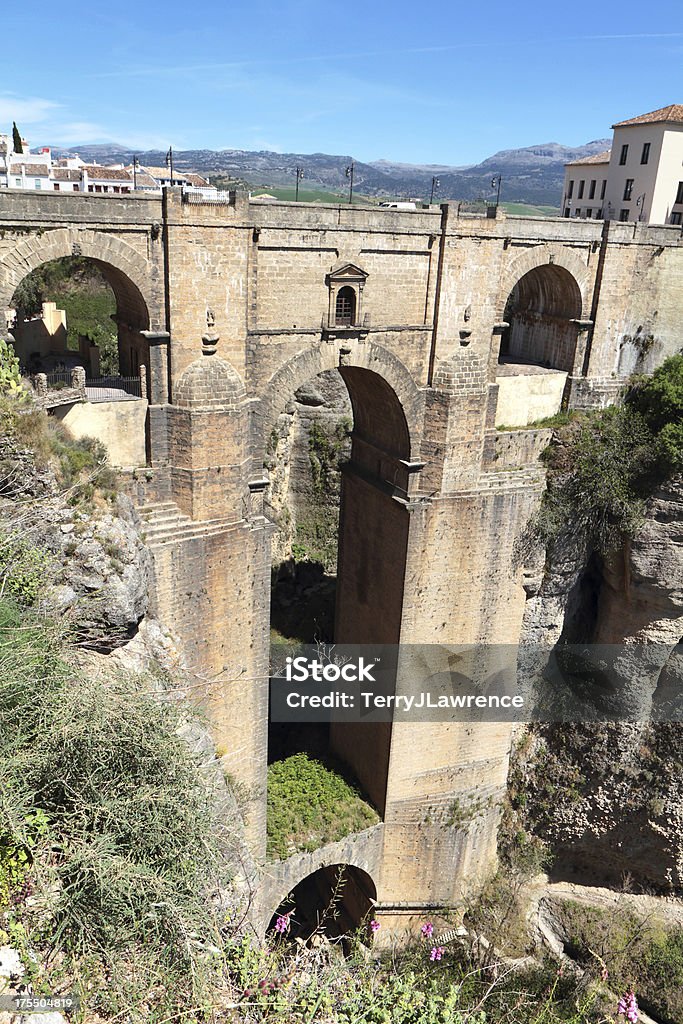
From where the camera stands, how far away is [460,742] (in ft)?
61.4

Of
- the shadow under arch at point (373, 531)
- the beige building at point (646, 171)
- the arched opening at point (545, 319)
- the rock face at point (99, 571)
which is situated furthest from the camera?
the beige building at point (646, 171)

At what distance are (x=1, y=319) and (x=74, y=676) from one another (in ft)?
20.3

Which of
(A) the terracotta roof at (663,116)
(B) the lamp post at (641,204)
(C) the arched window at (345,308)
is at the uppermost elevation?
(A) the terracotta roof at (663,116)

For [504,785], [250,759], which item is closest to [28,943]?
[250,759]

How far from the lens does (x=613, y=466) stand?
18.1 meters

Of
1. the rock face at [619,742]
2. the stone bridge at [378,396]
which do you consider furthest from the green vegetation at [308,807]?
the rock face at [619,742]

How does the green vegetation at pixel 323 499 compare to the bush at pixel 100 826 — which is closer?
the bush at pixel 100 826

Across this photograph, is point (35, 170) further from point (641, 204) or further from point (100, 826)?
point (100, 826)

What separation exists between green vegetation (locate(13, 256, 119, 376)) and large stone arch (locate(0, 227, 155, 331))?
13872 mm

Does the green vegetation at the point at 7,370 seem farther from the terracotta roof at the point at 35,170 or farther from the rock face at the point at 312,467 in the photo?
the terracotta roof at the point at 35,170

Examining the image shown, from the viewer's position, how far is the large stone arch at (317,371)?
14531 mm

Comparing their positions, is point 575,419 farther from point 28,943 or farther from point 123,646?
point 28,943

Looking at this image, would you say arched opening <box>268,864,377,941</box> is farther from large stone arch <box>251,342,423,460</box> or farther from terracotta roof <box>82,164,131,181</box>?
terracotta roof <box>82,164,131,181</box>

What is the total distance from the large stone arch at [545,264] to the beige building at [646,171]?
18.2 meters
